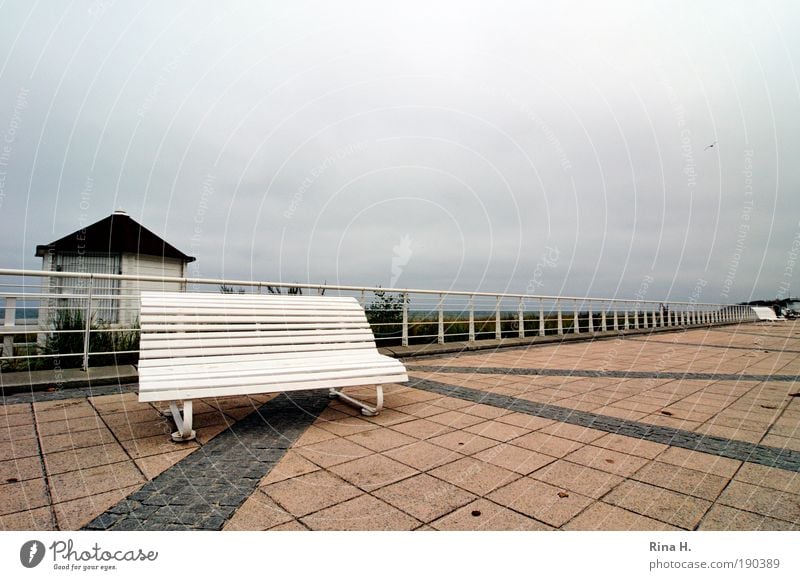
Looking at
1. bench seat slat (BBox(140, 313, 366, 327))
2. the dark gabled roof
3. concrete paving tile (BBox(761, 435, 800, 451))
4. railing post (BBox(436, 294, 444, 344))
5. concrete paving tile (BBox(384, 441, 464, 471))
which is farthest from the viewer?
the dark gabled roof

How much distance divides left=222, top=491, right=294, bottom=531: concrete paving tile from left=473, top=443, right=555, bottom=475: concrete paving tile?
129cm

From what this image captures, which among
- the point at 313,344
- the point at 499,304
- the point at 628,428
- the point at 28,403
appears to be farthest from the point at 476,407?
the point at 499,304

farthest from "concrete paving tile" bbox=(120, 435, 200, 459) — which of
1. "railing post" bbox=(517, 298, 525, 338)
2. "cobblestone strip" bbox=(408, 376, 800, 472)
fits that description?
"railing post" bbox=(517, 298, 525, 338)

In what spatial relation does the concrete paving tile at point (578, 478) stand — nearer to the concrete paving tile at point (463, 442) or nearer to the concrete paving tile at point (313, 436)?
the concrete paving tile at point (463, 442)

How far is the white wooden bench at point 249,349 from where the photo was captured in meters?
3.13

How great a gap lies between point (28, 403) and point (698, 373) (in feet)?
26.4

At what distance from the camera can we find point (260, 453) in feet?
9.45

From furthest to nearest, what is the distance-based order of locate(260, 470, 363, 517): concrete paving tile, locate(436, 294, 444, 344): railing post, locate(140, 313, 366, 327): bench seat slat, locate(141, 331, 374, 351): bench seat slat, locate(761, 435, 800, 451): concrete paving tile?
locate(436, 294, 444, 344): railing post
locate(140, 313, 366, 327): bench seat slat
locate(141, 331, 374, 351): bench seat slat
locate(761, 435, 800, 451): concrete paving tile
locate(260, 470, 363, 517): concrete paving tile

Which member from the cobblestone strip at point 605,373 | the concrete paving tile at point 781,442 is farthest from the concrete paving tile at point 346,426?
the concrete paving tile at point 781,442

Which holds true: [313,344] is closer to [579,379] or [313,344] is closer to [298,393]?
[298,393]

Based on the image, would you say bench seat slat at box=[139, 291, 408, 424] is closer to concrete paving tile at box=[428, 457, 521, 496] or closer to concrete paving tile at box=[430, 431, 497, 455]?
concrete paving tile at box=[430, 431, 497, 455]

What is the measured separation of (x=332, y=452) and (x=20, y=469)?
1.75m

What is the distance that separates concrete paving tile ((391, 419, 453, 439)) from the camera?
131 inches

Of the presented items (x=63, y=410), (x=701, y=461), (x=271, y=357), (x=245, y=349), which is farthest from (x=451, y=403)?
(x=63, y=410)
